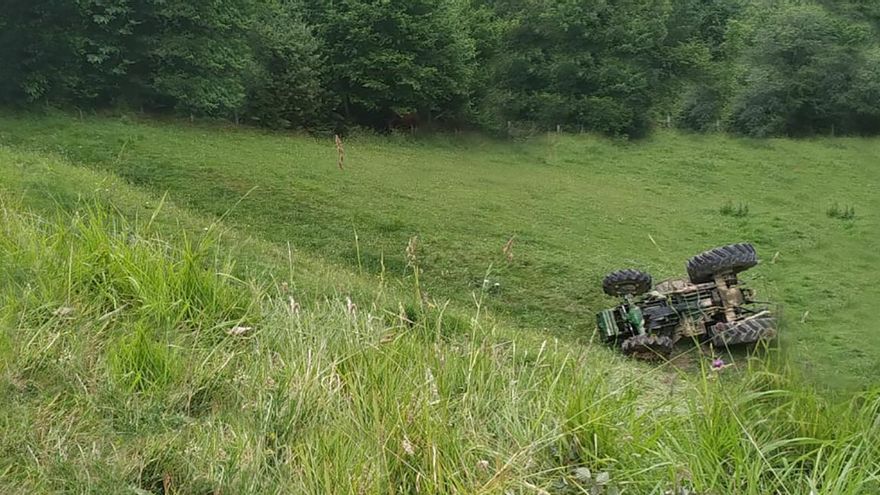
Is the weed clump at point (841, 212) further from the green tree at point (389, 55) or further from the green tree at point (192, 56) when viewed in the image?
the green tree at point (192, 56)

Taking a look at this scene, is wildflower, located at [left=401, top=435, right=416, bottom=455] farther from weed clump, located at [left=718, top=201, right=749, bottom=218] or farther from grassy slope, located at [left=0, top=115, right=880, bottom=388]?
weed clump, located at [left=718, top=201, right=749, bottom=218]

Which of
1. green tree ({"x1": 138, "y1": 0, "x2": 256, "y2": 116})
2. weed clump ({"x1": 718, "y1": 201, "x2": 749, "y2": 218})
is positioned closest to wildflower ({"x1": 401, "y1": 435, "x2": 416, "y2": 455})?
weed clump ({"x1": 718, "y1": 201, "x2": 749, "y2": 218})

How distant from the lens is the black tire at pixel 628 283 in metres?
8.20

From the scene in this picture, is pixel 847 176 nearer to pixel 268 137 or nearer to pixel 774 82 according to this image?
pixel 774 82

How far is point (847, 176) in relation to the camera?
50.2 feet

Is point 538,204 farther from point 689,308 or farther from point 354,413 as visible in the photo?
point 354,413

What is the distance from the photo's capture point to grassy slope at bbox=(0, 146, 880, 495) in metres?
2.02

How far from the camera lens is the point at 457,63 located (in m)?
22.5

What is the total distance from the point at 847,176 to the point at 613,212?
17.7ft

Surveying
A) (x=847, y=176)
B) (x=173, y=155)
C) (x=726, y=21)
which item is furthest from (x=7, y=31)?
(x=726, y=21)

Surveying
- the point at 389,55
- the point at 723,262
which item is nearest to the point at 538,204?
the point at 723,262

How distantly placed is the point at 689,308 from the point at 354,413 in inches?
221

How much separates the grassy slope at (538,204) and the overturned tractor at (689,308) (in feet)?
1.14

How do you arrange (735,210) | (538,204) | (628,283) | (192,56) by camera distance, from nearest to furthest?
(628,283), (735,210), (538,204), (192,56)
